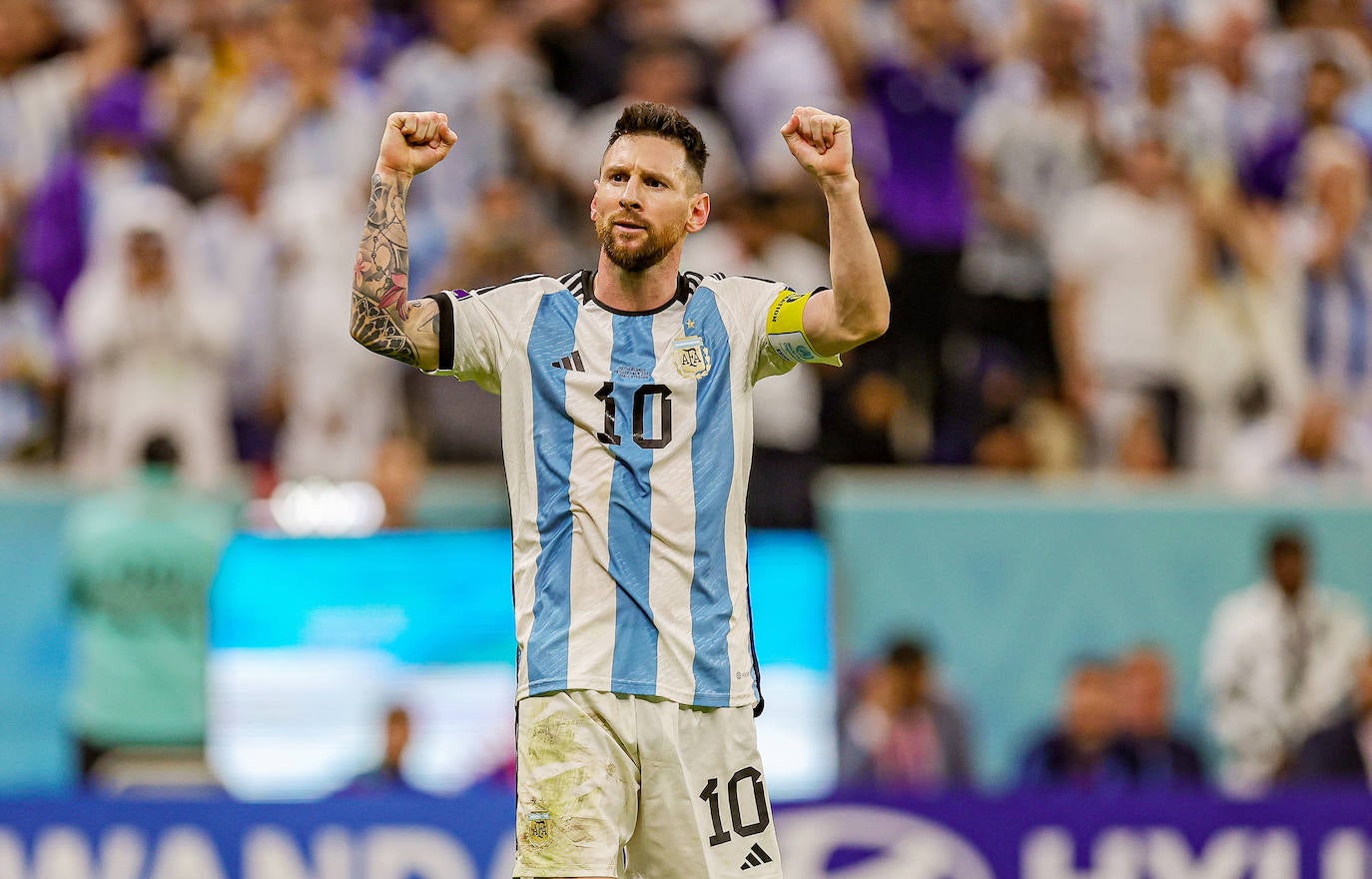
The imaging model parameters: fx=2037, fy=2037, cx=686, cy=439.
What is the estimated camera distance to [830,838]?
385 inches

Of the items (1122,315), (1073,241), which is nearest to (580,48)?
(1073,241)

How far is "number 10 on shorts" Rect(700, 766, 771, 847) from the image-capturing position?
5543 millimetres

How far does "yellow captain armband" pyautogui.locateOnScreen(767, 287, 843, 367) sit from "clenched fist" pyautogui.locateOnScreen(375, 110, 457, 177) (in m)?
1.02

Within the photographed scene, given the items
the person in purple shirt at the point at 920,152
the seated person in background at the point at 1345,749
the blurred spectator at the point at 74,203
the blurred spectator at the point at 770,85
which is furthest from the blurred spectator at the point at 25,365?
the seated person in background at the point at 1345,749

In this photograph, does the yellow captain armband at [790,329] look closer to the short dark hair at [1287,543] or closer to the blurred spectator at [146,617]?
the blurred spectator at [146,617]

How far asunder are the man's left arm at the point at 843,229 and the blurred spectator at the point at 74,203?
8082 millimetres

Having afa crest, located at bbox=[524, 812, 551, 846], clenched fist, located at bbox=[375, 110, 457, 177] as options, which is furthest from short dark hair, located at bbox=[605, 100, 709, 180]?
afa crest, located at bbox=[524, 812, 551, 846]

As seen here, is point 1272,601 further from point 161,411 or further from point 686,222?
point 686,222

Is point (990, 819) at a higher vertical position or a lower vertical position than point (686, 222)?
lower

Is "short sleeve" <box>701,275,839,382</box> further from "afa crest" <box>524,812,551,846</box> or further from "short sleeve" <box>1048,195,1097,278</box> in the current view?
"short sleeve" <box>1048,195,1097,278</box>

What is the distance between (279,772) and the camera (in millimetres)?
11875

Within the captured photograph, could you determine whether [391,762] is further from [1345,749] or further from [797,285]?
[1345,749]

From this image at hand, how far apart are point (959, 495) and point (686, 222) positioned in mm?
7811

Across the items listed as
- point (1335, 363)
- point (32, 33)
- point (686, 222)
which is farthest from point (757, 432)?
point (686, 222)
